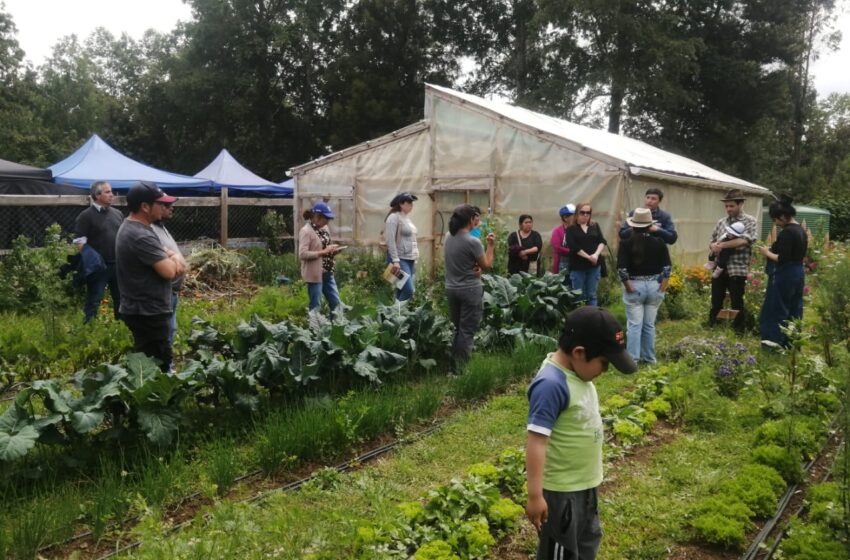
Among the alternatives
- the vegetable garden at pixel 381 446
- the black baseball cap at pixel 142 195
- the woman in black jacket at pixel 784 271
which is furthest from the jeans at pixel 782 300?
the black baseball cap at pixel 142 195

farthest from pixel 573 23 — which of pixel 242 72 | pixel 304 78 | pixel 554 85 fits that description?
pixel 242 72

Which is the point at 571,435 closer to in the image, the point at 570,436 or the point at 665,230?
the point at 570,436

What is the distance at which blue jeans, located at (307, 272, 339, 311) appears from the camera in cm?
802

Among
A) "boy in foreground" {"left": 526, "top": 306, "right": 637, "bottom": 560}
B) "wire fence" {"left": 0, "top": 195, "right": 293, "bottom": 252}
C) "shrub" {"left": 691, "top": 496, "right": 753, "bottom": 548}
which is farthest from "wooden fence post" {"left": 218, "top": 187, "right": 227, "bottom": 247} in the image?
"boy in foreground" {"left": 526, "top": 306, "right": 637, "bottom": 560}

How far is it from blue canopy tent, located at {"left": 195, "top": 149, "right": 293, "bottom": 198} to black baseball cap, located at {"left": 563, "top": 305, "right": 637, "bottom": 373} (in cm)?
1786

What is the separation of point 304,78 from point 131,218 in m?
31.2

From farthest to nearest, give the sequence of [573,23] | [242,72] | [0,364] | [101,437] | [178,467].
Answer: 1. [242,72]
2. [573,23]
3. [0,364]
4. [101,437]
5. [178,467]

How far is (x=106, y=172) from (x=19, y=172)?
9.98 feet

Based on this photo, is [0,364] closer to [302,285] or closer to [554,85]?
[302,285]

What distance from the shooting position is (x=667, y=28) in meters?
27.8

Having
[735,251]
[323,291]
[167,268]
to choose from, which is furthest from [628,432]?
[323,291]

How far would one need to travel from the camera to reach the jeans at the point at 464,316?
20.1 ft

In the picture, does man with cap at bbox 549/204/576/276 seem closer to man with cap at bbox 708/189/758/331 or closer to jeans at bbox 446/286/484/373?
man with cap at bbox 708/189/758/331

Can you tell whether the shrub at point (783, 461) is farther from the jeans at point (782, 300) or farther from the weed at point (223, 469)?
the weed at point (223, 469)
